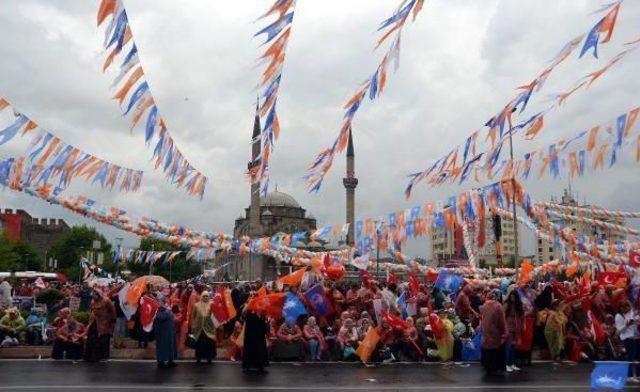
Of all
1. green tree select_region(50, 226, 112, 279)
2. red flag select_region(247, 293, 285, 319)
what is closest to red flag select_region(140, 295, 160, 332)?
red flag select_region(247, 293, 285, 319)

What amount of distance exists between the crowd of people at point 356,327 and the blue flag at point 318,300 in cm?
7

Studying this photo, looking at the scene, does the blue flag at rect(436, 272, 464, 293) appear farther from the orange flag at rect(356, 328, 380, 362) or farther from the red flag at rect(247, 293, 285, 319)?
the red flag at rect(247, 293, 285, 319)

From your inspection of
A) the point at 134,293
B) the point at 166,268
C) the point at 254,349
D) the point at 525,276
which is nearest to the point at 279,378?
the point at 254,349

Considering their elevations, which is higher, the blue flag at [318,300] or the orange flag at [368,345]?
the blue flag at [318,300]

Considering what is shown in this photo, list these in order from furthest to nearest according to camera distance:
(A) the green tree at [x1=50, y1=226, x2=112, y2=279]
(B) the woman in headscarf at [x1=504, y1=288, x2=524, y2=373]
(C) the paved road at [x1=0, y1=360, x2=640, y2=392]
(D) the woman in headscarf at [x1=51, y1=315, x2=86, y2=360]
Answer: (A) the green tree at [x1=50, y1=226, x2=112, y2=279] → (D) the woman in headscarf at [x1=51, y1=315, x2=86, y2=360] → (B) the woman in headscarf at [x1=504, y1=288, x2=524, y2=373] → (C) the paved road at [x1=0, y1=360, x2=640, y2=392]

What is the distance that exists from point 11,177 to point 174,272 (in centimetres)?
7412

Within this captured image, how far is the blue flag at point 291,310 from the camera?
1275 cm

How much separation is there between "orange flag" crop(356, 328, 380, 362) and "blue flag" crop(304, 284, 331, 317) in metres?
1.51

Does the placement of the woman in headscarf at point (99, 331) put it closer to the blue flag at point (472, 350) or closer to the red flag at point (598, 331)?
the blue flag at point (472, 350)

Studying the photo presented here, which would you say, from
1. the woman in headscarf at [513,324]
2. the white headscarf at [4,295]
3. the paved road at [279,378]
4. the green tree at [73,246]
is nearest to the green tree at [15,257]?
the green tree at [73,246]

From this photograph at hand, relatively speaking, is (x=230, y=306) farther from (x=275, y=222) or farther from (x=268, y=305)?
(x=275, y=222)

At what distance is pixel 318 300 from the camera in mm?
13719

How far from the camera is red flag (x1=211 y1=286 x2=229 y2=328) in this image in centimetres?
1252

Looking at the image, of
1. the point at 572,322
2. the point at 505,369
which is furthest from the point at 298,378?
the point at 572,322
